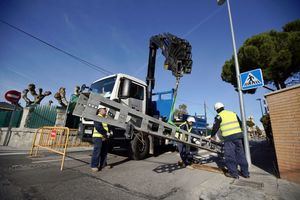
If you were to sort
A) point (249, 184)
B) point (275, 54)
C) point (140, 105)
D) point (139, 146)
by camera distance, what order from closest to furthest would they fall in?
point (249, 184) < point (139, 146) < point (140, 105) < point (275, 54)

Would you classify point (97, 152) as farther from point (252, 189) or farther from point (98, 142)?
point (252, 189)

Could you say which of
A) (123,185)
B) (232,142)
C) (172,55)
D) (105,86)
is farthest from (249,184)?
→ (172,55)

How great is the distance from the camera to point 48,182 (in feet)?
10.5

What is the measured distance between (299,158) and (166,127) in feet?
9.11

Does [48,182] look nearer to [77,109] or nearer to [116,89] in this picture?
[77,109]

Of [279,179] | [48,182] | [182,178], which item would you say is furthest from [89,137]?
[279,179]

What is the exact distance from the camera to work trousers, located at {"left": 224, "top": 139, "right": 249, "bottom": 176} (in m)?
4.04

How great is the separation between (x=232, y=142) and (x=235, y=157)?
1.21 ft

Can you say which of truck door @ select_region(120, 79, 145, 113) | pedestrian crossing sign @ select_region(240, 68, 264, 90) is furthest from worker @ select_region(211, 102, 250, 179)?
truck door @ select_region(120, 79, 145, 113)

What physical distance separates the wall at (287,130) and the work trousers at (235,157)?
0.71m

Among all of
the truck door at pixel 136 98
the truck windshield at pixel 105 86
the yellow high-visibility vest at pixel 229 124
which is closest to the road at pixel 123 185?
the yellow high-visibility vest at pixel 229 124

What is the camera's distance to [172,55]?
7.83m

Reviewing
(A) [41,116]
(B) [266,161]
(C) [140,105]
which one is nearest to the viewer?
(B) [266,161]

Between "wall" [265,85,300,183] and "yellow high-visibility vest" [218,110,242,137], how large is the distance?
810mm
